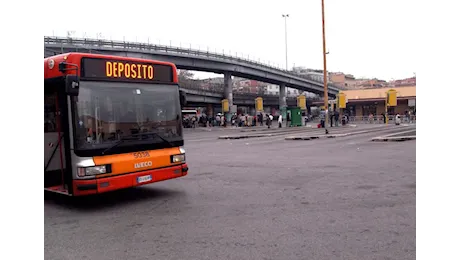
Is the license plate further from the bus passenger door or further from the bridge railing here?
the bridge railing

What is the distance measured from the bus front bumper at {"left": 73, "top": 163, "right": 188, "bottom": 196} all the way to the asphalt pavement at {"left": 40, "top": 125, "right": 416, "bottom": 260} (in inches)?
16.8

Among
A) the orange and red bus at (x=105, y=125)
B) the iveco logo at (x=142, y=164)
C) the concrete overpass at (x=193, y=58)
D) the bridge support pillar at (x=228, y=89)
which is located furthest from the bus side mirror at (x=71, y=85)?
the bridge support pillar at (x=228, y=89)

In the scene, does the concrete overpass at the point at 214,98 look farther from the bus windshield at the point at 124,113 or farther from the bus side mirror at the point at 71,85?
the bus side mirror at the point at 71,85

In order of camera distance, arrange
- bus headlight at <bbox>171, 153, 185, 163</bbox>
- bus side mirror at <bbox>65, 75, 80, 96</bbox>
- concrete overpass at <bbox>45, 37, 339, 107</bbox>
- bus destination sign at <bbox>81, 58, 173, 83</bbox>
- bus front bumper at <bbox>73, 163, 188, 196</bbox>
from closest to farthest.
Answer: bus side mirror at <bbox>65, 75, 80, 96</bbox>, bus front bumper at <bbox>73, 163, 188, 196</bbox>, bus destination sign at <bbox>81, 58, 173, 83</bbox>, bus headlight at <bbox>171, 153, 185, 163</bbox>, concrete overpass at <bbox>45, 37, 339, 107</bbox>

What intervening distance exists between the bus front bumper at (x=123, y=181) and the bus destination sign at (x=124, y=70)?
185cm

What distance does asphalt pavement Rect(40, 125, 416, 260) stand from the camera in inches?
190

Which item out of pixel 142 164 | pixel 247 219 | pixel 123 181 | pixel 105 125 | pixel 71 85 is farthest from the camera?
pixel 142 164

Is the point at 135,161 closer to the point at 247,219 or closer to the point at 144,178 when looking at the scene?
the point at 144,178

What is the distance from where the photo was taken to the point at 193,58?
52.1 m

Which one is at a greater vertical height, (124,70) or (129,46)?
(129,46)

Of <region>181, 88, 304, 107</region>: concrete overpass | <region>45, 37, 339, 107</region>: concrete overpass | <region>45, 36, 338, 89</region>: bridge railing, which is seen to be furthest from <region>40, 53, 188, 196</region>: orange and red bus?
<region>181, 88, 304, 107</region>: concrete overpass

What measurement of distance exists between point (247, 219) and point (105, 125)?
10.1ft

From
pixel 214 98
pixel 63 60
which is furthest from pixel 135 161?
pixel 214 98
